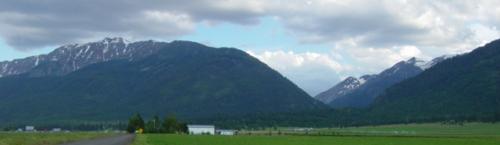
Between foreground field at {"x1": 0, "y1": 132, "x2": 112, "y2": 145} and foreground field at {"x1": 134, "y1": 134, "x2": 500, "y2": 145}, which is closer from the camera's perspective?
foreground field at {"x1": 0, "y1": 132, "x2": 112, "y2": 145}

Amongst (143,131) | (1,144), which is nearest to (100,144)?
(1,144)

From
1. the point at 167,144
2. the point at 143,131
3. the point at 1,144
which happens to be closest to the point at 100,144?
the point at 167,144

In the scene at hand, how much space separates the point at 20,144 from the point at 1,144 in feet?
11.1

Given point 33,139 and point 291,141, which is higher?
point 33,139

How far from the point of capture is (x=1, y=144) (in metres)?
68.4

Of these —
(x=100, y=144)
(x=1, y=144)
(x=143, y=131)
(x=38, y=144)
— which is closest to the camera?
(x=1, y=144)

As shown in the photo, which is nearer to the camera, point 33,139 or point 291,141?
point 33,139

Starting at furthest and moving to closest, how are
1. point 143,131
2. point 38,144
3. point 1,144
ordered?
1. point 143,131
2. point 38,144
3. point 1,144

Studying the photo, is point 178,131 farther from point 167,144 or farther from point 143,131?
point 167,144

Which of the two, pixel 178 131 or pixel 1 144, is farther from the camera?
pixel 178 131

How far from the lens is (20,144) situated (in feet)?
235

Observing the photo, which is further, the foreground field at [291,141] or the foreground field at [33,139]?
the foreground field at [291,141]

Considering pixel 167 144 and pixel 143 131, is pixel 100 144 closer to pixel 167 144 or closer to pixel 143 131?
pixel 167 144

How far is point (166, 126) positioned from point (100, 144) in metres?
118
